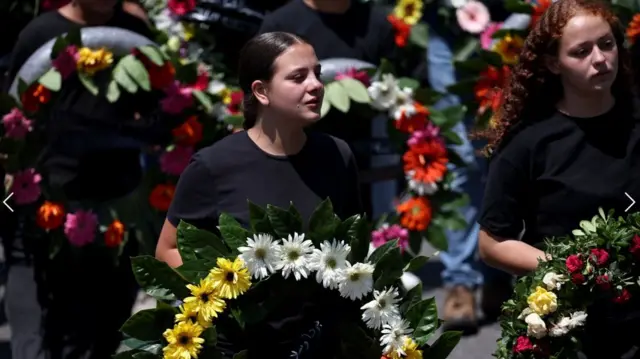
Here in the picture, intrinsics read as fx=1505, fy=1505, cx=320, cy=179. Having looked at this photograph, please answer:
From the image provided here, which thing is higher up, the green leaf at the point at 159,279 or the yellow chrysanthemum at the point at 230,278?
the yellow chrysanthemum at the point at 230,278

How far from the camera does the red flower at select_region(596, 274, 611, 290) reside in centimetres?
350

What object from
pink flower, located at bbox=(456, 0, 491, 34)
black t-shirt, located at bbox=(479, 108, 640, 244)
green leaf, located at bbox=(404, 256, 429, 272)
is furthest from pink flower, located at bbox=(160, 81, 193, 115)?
green leaf, located at bbox=(404, 256, 429, 272)

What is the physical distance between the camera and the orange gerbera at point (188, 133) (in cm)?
556

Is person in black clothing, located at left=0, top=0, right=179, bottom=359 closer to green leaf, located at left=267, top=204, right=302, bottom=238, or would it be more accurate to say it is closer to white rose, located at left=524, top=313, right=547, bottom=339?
green leaf, located at left=267, top=204, right=302, bottom=238

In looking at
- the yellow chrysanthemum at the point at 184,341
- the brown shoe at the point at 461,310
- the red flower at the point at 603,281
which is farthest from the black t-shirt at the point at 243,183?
the brown shoe at the point at 461,310

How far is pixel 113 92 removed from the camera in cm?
521

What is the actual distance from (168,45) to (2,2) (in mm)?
775

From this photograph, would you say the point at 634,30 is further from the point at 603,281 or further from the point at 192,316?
the point at 192,316

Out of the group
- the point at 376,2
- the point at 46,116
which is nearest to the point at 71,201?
the point at 46,116

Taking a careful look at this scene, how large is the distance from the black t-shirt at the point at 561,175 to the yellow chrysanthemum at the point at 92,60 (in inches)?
71.8

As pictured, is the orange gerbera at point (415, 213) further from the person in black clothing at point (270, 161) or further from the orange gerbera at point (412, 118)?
the person in black clothing at point (270, 161)

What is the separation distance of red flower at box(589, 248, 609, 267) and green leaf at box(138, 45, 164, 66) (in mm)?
2247

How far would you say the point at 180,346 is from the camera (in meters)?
3.48

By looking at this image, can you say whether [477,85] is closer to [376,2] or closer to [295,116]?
[376,2]
